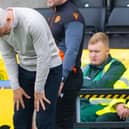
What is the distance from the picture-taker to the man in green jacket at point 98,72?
4.42 metres

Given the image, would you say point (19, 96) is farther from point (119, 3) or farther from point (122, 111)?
point (119, 3)

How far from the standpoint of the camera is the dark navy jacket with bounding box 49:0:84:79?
377 cm

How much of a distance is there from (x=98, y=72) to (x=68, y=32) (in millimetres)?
973

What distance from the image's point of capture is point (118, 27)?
25.4 ft

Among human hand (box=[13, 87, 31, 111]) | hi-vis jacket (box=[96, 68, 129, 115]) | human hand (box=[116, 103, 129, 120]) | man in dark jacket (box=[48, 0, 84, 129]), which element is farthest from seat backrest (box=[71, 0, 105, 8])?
human hand (box=[13, 87, 31, 111])

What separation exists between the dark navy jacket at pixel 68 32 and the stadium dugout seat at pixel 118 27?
3711 mm

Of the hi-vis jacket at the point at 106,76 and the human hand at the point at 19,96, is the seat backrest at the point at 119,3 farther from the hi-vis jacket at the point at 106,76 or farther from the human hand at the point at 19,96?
the human hand at the point at 19,96

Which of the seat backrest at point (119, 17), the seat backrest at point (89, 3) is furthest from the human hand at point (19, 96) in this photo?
the seat backrest at point (89, 3)

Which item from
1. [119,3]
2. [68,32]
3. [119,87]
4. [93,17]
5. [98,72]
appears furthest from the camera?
[119,3]

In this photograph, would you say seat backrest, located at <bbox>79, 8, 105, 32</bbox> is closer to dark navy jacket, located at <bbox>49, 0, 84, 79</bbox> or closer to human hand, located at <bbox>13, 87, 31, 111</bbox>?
dark navy jacket, located at <bbox>49, 0, 84, 79</bbox>

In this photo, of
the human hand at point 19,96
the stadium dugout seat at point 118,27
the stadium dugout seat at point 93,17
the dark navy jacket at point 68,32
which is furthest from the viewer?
the stadium dugout seat at point 93,17

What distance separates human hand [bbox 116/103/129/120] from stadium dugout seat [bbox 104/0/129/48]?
326 cm

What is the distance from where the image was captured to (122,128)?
13.6 ft

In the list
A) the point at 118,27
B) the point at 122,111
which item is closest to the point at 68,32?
the point at 122,111
